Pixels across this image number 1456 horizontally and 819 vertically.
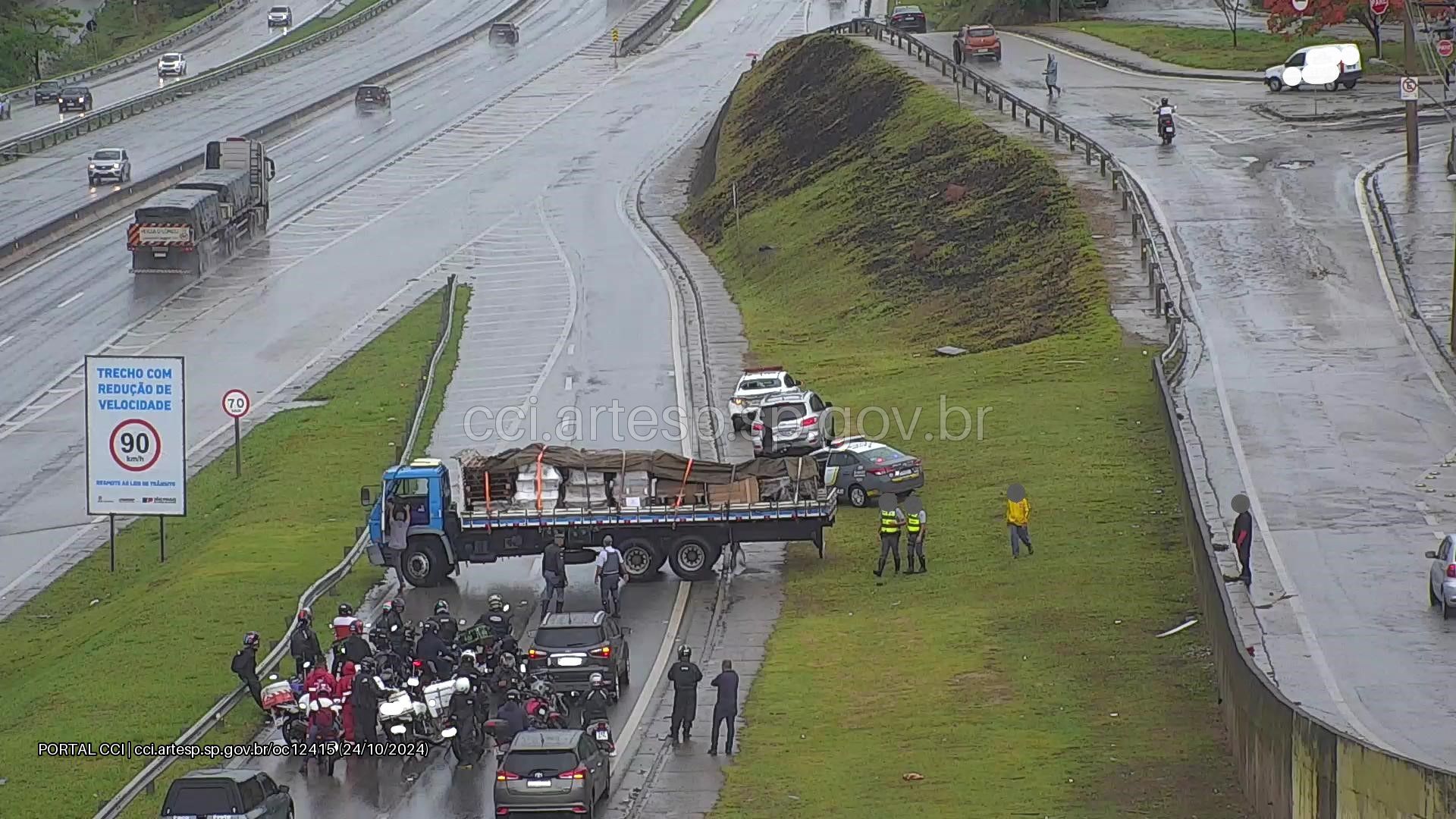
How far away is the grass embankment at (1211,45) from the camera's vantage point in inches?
3489

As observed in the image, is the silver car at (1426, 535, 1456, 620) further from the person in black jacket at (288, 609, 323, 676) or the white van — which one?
the white van

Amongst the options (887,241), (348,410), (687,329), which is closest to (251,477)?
(348,410)

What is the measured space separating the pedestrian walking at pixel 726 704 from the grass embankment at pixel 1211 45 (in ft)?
205

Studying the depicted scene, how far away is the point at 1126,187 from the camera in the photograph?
62.7 meters

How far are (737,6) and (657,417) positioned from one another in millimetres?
97200

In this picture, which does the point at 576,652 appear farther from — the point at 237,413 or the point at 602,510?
the point at 237,413

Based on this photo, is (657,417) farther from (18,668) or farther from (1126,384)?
(18,668)

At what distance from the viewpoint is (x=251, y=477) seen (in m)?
50.3

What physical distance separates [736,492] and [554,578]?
12.5ft

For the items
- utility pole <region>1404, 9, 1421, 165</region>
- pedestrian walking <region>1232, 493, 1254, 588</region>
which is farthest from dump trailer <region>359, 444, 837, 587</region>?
utility pole <region>1404, 9, 1421, 165</region>

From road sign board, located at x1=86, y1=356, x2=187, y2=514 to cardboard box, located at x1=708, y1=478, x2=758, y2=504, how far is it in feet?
42.1

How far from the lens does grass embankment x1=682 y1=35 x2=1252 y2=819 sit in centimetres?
2531

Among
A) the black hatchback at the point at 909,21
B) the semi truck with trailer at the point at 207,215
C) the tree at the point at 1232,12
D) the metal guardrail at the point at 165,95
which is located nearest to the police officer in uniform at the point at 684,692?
the semi truck with trailer at the point at 207,215

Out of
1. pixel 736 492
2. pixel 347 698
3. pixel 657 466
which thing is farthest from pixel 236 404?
pixel 347 698
